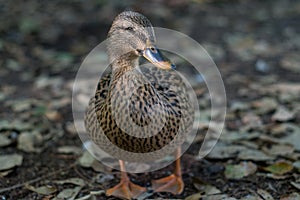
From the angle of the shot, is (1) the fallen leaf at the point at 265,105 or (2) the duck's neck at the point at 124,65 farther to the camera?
(1) the fallen leaf at the point at 265,105

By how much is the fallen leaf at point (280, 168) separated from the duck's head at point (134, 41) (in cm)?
109

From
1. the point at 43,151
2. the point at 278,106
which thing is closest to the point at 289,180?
the point at 278,106

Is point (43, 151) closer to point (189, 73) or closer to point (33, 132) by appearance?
point (33, 132)

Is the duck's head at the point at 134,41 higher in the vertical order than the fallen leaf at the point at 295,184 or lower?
higher

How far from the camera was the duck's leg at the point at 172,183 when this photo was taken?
10.6 ft

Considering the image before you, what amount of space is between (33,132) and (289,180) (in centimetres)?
184

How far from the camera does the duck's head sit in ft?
9.14

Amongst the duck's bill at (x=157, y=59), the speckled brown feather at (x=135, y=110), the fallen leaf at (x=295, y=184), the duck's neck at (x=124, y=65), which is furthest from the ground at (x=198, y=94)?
the duck's bill at (x=157, y=59)

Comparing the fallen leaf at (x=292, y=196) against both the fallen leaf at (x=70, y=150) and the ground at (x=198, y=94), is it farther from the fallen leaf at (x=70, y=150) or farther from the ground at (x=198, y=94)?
the fallen leaf at (x=70, y=150)

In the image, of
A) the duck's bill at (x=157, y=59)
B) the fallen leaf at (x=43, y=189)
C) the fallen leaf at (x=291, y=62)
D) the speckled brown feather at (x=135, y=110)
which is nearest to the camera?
the duck's bill at (x=157, y=59)

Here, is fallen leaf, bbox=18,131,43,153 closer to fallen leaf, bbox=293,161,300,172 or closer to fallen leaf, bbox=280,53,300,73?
fallen leaf, bbox=293,161,300,172

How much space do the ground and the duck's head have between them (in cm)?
87

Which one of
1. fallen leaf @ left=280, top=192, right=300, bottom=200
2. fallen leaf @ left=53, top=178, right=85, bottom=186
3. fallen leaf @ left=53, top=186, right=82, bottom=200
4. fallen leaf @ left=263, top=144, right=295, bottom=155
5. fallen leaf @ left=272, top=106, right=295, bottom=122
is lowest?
fallen leaf @ left=280, top=192, right=300, bottom=200

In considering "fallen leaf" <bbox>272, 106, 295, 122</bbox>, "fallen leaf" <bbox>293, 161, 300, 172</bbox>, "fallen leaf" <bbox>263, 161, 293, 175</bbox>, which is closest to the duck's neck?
"fallen leaf" <bbox>263, 161, 293, 175</bbox>
